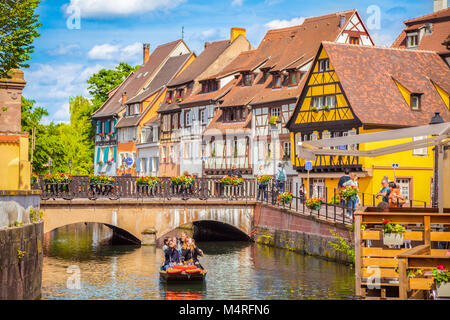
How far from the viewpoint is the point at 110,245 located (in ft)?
149

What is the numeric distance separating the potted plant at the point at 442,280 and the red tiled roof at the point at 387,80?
3487cm

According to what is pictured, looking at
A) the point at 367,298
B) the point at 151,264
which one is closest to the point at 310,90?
the point at 151,264

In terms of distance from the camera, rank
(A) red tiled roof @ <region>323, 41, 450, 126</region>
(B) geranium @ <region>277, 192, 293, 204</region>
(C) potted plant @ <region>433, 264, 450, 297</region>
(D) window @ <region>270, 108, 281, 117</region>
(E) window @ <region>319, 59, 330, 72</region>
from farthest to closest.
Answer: (D) window @ <region>270, 108, 281, 117</region>, (E) window @ <region>319, 59, 330, 72</region>, (A) red tiled roof @ <region>323, 41, 450, 126</region>, (B) geranium @ <region>277, 192, 293, 204</region>, (C) potted plant @ <region>433, 264, 450, 297</region>

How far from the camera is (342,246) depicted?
33.4 metres

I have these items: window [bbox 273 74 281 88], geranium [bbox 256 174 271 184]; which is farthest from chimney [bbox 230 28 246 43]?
geranium [bbox 256 174 271 184]

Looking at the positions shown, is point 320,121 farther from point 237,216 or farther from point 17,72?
point 17,72

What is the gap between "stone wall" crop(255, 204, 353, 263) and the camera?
34.3 meters

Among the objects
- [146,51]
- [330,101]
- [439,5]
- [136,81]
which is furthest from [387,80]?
[146,51]

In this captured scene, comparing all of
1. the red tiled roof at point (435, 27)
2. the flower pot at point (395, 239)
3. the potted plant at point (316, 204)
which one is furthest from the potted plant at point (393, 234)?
the red tiled roof at point (435, 27)

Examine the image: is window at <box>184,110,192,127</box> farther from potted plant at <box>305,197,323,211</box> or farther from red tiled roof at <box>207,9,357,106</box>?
potted plant at <box>305,197,323,211</box>

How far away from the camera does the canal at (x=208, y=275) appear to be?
27.2 m

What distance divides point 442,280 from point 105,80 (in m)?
79.1

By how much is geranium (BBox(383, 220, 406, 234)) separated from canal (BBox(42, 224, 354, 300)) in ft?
31.6
